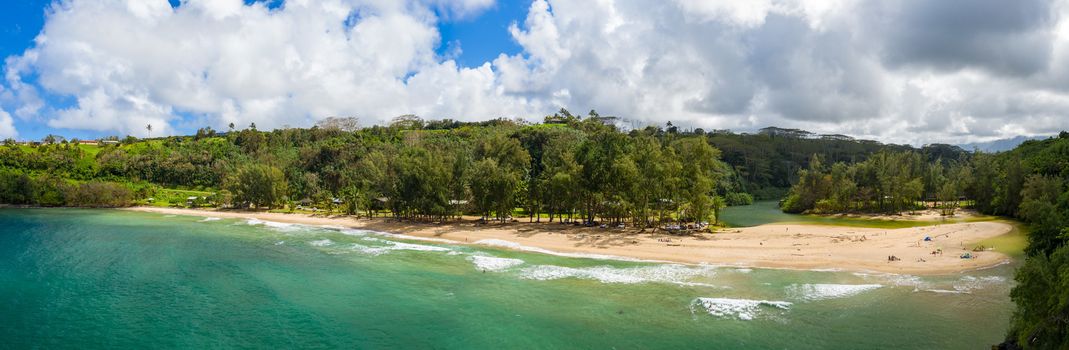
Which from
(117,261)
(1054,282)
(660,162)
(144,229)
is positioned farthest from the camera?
(144,229)

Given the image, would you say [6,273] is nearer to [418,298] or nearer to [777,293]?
[418,298]

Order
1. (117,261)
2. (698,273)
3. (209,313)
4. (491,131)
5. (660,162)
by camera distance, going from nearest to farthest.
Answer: (209,313) < (698,273) < (117,261) < (660,162) < (491,131)

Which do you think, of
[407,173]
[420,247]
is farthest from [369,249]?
[407,173]

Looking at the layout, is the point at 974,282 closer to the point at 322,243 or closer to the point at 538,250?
the point at 538,250

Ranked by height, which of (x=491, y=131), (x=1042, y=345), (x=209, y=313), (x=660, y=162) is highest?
(x=491, y=131)

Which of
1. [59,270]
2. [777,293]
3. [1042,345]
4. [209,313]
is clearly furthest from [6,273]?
[1042,345]

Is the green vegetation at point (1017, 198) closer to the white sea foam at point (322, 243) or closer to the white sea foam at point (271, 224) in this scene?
the white sea foam at point (322, 243)
